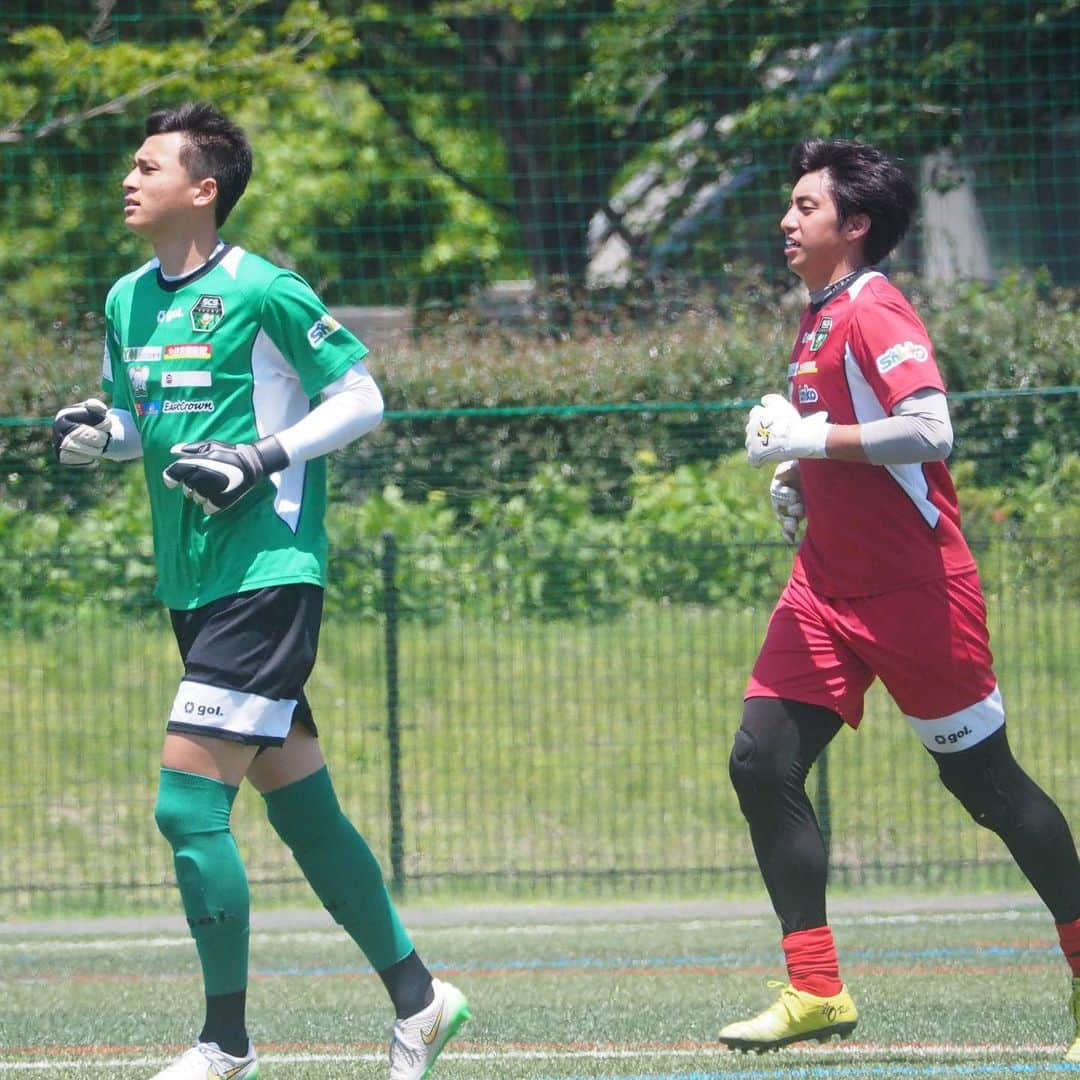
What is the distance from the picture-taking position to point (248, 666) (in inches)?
165

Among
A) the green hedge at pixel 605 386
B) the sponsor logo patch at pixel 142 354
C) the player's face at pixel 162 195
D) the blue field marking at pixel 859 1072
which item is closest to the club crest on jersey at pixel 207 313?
the sponsor logo patch at pixel 142 354

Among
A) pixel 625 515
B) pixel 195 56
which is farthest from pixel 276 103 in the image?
pixel 625 515

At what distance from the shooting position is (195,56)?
15.6 metres

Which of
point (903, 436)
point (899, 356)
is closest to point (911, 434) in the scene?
point (903, 436)

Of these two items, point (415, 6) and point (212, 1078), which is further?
point (415, 6)

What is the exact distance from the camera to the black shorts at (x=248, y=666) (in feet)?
13.7

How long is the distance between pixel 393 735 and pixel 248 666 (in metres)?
4.42

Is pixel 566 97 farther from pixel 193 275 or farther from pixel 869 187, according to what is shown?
pixel 193 275

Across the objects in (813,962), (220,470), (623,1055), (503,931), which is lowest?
(503,931)

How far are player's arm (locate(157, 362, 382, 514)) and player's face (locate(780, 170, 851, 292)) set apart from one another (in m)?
1.11

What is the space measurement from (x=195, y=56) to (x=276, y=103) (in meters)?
4.37

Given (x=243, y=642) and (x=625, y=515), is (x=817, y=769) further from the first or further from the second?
(x=243, y=642)

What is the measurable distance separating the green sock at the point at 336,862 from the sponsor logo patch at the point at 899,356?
153cm

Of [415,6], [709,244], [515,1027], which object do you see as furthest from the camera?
[415,6]
